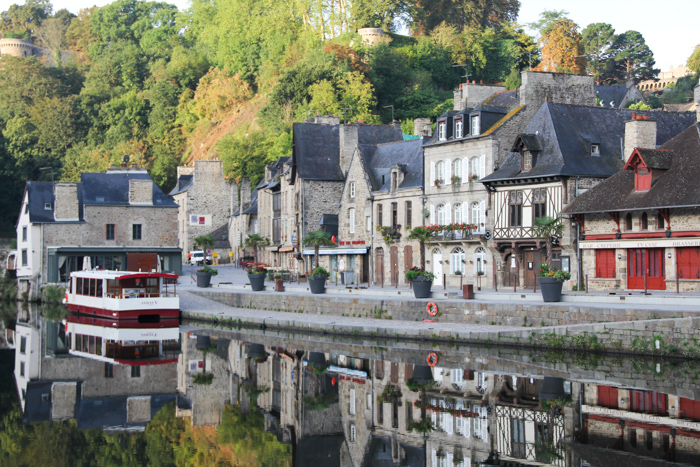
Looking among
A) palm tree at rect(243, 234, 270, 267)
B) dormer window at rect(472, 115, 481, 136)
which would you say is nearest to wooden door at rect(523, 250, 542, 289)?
dormer window at rect(472, 115, 481, 136)

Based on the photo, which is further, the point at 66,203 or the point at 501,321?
the point at 66,203

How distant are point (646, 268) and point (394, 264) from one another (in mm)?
13961

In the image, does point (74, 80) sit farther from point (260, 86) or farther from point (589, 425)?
point (589, 425)

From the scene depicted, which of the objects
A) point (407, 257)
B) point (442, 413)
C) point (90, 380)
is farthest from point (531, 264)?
point (90, 380)

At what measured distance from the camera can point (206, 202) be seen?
6222 centimetres

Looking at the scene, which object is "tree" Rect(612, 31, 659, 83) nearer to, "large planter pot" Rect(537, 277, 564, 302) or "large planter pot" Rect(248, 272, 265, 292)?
"large planter pot" Rect(248, 272, 265, 292)

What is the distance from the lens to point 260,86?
262 feet

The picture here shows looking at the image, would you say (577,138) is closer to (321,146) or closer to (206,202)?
(321,146)

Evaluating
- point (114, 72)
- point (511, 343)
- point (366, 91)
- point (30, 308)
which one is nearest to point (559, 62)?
point (366, 91)

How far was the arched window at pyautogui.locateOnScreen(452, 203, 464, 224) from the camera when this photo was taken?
3634 centimetres

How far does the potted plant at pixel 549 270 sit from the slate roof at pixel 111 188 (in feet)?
80.1

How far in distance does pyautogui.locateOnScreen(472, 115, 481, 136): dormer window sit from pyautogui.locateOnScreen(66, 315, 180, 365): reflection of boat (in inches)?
565

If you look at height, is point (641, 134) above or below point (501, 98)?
below

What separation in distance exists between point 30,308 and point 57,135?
42950 millimetres
